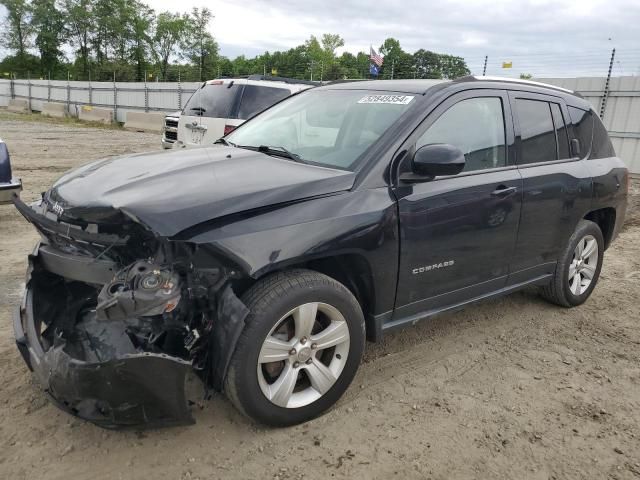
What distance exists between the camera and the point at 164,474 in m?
2.45

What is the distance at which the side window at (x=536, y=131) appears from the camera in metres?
3.89

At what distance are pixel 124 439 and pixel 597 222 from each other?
14.5ft

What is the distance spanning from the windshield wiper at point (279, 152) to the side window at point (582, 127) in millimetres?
2559

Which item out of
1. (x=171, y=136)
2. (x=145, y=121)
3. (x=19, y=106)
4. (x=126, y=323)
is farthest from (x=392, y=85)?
(x=19, y=106)

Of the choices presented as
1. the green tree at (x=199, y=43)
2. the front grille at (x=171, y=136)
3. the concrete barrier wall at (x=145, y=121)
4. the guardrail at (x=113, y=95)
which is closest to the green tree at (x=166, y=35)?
the green tree at (x=199, y=43)

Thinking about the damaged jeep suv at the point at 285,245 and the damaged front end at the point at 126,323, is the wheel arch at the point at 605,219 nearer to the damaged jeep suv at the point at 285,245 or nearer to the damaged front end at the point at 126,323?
the damaged jeep suv at the point at 285,245

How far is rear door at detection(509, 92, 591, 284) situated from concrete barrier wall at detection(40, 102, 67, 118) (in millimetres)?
31087

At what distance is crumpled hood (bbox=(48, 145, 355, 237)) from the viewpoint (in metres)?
2.47

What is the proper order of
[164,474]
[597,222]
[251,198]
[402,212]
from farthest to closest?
[597,222] < [402,212] < [251,198] < [164,474]

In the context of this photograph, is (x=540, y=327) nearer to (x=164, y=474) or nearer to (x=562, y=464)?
(x=562, y=464)

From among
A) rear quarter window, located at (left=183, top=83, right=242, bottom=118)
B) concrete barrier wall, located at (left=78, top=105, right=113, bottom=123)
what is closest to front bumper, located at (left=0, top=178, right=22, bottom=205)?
rear quarter window, located at (left=183, top=83, right=242, bottom=118)

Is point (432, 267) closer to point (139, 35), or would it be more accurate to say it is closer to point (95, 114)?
point (95, 114)

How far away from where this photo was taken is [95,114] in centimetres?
2730

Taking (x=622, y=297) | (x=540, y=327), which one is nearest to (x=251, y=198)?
(x=540, y=327)
